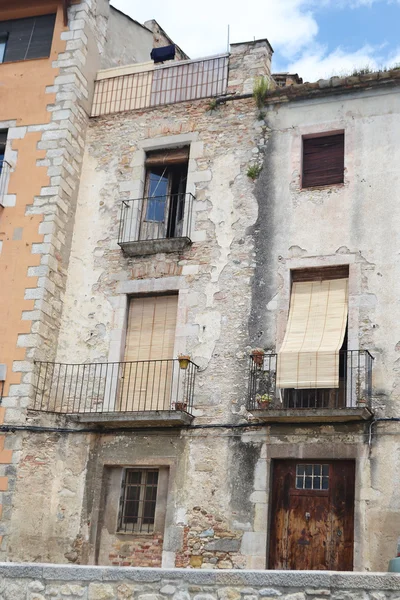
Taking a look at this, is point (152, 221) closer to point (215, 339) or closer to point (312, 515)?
point (215, 339)

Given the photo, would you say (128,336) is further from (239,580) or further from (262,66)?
(239,580)

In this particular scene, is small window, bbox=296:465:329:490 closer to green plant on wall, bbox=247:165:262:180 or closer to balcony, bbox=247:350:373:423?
balcony, bbox=247:350:373:423

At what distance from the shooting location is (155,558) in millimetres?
Result: 13508

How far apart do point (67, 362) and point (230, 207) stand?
4.05 meters

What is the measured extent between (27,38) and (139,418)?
8.50 m

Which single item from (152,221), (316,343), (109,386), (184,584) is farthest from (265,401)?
(184,584)

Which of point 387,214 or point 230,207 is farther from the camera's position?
point 230,207

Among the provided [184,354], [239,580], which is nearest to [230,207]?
[184,354]

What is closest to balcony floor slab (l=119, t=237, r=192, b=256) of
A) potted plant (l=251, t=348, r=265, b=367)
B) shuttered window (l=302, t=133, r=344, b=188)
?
shuttered window (l=302, t=133, r=344, b=188)

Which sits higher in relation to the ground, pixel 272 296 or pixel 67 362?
pixel 272 296

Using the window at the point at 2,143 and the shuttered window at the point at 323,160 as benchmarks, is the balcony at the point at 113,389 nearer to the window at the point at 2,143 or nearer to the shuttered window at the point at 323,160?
the shuttered window at the point at 323,160

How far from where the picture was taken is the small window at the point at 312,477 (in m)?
13.0

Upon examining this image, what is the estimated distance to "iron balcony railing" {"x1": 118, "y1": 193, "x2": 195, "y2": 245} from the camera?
51.4 ft

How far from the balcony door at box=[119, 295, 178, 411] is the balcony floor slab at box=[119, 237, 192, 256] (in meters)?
0.85
